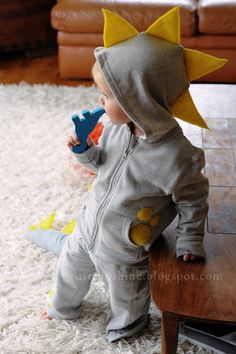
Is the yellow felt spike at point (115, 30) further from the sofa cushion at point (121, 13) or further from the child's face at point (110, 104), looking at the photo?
the sofa cushion at point (121, 13)

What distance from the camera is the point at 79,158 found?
52.1 inches

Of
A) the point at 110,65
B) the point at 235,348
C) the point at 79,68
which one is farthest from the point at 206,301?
the point at 79,68

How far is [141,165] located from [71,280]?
45 cm

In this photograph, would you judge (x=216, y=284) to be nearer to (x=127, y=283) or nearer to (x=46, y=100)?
(x=127, y=283)

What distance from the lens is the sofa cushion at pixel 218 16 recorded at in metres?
2.74

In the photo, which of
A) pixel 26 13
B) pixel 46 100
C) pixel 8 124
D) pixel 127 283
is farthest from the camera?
pixel 26 13

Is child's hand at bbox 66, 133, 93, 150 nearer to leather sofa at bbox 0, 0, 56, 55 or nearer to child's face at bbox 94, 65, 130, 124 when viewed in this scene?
child's face at bbox 94, 65, 130, 124

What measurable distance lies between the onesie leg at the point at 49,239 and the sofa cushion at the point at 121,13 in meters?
1.36

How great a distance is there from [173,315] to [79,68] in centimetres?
204

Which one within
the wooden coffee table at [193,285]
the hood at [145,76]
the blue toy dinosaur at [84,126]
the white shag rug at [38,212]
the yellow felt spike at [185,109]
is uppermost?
the hood at [145,76]

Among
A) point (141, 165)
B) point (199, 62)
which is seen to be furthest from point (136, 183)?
point (199, 62)

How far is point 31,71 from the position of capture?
313 cm

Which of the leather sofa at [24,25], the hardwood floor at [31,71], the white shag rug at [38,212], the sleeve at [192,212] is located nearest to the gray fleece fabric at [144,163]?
the sleeve at [192,212]

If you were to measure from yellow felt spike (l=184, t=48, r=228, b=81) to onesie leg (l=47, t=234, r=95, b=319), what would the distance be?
53 centimetres
